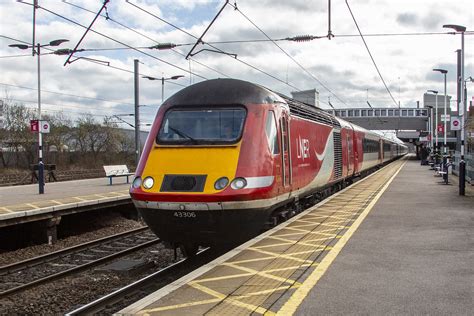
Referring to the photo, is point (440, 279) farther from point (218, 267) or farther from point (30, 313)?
point (30, 313)

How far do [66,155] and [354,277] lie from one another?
150 feet

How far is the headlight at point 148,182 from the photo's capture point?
8.10 m

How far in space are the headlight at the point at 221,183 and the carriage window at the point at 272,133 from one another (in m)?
1.20

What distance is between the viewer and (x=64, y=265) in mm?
10391

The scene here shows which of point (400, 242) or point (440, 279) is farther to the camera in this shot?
point (400, 242)

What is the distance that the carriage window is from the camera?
8.54 metres

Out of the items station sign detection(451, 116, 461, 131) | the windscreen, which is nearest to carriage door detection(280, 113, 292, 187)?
the windscreen

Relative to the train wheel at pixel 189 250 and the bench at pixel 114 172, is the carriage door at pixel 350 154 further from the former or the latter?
the train wheel at pixel 189 250

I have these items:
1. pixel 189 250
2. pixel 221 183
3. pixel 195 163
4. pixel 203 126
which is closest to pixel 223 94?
pixel 203 126

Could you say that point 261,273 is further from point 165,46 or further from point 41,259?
point 165,46

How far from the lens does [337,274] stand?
620 cm

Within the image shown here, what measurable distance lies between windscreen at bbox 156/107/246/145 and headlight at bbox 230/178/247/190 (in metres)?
0.77

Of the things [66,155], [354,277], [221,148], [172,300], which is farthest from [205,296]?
[66,155]

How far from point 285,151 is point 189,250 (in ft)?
8.72
